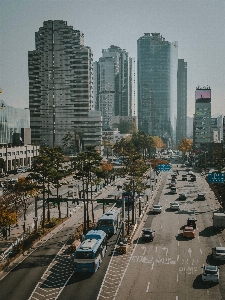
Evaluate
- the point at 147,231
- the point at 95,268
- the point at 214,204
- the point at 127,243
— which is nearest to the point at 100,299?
the point at 95,268

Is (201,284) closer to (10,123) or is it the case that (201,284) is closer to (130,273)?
(130,273)

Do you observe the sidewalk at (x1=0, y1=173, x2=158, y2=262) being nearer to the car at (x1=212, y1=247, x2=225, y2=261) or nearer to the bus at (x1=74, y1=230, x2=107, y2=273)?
the bus at (x1=74, y1=230, x2=107, y2=273)

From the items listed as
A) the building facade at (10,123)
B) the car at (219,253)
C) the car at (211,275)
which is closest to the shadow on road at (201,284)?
the car at (211,275)

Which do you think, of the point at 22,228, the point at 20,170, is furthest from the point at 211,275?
the point at 20,170

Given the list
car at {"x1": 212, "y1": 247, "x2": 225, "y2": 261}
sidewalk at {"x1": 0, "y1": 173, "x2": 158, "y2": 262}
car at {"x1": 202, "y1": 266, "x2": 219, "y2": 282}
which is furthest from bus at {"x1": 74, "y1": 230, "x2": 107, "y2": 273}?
car at {"x1": 212, "y1": 247, "x2": 225, "y2": 261}

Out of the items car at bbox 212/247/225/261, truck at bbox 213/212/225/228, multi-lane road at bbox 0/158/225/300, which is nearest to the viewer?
multi-lane road at bbox 0/158/225/300

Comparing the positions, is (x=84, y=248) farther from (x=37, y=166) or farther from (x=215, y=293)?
(x=37, y=166)

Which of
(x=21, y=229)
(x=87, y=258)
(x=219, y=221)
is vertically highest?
(x=87, y=258)
